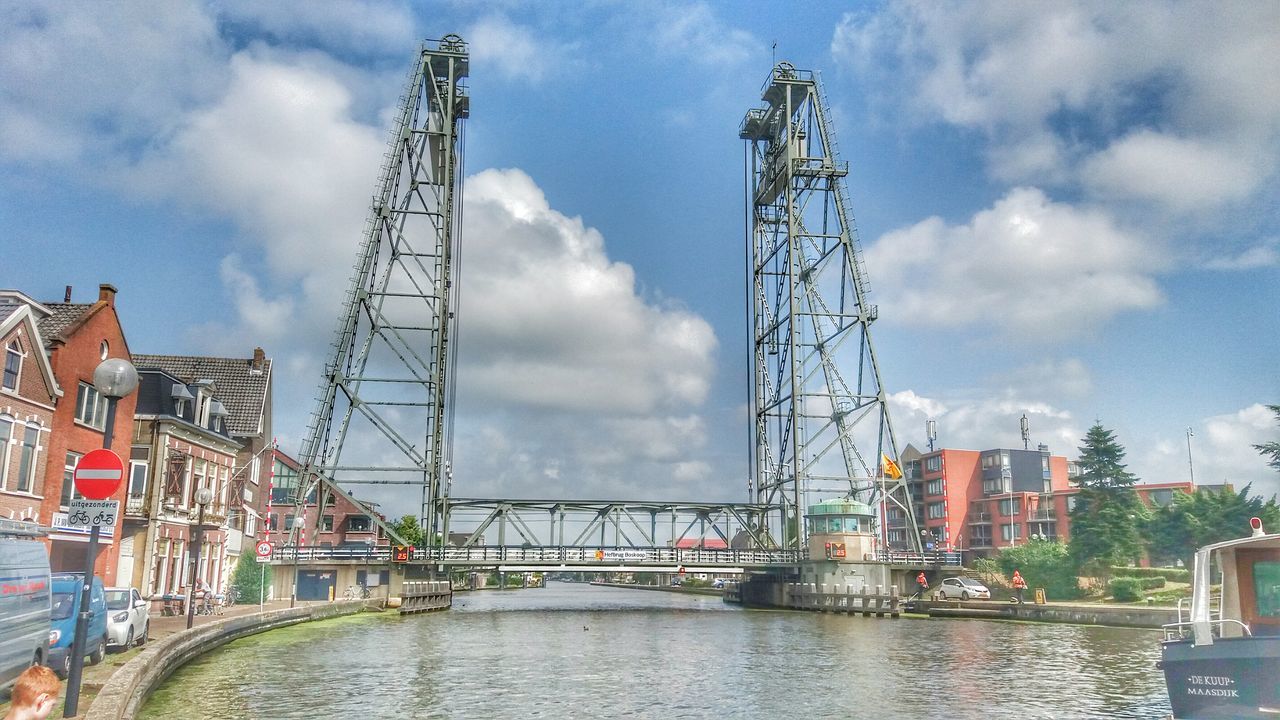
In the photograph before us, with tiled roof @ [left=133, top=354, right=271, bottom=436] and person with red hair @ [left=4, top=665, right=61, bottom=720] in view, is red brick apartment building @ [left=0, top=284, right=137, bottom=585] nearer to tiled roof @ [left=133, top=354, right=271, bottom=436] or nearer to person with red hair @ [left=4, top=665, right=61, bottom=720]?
tiled roof @ [left=133, top=354, right=271, bottom=436]

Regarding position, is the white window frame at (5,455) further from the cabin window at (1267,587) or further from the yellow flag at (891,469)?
the yellow flag at (891,469)

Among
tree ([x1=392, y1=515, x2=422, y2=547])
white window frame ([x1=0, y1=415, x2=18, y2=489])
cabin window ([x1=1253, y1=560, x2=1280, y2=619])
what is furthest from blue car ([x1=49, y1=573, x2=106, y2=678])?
tree ([x1=392, y1=515, x2=422, y2=547])

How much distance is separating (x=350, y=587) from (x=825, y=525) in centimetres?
2755

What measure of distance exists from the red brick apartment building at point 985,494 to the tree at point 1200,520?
39.8 m

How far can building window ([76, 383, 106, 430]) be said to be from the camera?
111ft

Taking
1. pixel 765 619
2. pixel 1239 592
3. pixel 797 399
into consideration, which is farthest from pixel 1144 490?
pixel 1239 592

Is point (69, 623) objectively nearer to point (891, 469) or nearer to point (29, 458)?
point (29, 458)

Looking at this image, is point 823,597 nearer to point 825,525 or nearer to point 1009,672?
point 825,525

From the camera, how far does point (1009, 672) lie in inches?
982

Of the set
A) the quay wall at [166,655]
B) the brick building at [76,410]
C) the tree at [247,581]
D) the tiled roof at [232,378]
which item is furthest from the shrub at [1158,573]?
the brick building at [76,410]

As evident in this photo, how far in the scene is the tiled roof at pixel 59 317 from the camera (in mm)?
32844

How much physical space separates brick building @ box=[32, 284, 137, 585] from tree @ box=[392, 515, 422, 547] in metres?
58.7

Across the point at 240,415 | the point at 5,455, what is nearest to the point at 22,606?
the point at 5,455

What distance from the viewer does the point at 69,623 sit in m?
18.4
